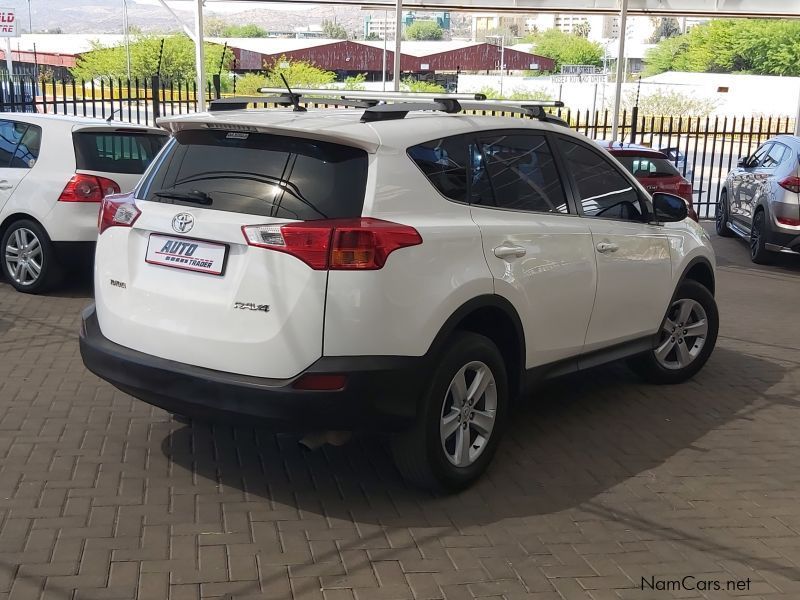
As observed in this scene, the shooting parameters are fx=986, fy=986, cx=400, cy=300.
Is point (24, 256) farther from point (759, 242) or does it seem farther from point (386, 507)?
point (759, 242)

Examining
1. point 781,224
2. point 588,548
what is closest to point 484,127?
point 588,548

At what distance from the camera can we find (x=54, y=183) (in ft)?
28.6

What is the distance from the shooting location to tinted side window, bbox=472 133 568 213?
496 centimetres

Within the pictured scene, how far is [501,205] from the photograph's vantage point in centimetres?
493

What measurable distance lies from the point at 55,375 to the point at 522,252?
130 inches

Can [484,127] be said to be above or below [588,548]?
above

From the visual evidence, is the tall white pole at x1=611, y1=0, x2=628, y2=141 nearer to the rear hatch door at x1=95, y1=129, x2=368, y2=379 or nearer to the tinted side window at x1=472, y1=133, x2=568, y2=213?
the tinted side window at x1=472, y1=133, x2=568, y2=213

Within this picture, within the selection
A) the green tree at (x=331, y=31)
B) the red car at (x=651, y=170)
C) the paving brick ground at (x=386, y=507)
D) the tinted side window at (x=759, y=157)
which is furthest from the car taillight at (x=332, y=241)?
the green tree at (x=331, y=31)

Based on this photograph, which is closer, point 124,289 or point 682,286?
point 124,289

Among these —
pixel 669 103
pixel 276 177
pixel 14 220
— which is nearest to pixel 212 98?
pixel 14 220

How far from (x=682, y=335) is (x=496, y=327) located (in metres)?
2.31

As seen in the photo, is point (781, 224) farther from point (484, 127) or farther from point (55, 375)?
point (55, 375)

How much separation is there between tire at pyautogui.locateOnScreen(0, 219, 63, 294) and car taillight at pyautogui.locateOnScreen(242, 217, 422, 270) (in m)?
5.27

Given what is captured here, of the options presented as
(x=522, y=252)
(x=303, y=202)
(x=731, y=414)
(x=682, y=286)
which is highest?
(x=303, y=202)
